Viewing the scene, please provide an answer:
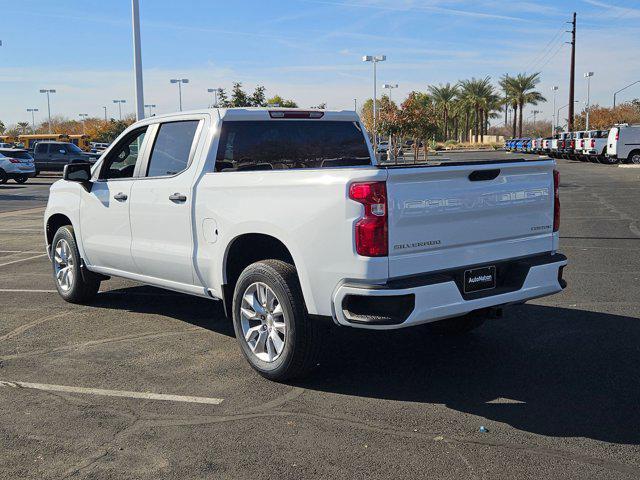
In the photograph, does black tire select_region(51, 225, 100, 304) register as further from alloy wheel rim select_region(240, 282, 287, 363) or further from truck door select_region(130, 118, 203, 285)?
alloy wheel rim select_region(240, 282, 287, 363)

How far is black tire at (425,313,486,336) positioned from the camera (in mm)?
6012

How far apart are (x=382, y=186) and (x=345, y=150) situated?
2353 mm

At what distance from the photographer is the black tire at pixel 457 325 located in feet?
19.7

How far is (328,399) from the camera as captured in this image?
473 cm

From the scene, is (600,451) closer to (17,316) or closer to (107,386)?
(107,386)

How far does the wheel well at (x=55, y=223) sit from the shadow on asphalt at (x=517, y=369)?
1.92 metres

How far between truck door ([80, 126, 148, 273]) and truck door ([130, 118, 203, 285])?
6.7 inches

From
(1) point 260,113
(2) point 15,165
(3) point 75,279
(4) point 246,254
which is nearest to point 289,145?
(1) point 260,113

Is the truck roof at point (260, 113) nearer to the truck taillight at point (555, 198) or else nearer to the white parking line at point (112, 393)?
the truck taillight at point (555, 198)

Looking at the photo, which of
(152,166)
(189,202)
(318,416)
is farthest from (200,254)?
(318,416)

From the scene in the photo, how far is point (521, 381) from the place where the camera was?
4.98 m

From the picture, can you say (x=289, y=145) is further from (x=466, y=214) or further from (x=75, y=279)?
(x=75, y=279)

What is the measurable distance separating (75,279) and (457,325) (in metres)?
4.01

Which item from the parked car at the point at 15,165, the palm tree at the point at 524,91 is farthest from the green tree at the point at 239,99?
the palm tree at the point at 524,91
